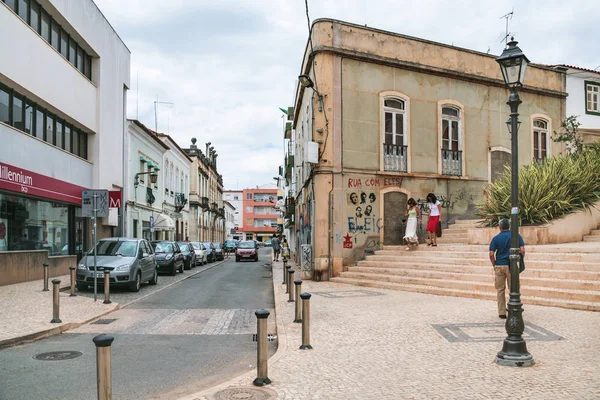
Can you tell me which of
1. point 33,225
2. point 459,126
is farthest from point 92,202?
point 459,126

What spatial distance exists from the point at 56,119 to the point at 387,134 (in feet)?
40.9

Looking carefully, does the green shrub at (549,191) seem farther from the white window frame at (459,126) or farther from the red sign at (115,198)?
the red sign at (115,198)

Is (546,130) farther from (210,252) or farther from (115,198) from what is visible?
(210,252)

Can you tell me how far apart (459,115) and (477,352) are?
14819 mm

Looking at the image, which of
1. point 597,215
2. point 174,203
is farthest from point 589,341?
point 174,203

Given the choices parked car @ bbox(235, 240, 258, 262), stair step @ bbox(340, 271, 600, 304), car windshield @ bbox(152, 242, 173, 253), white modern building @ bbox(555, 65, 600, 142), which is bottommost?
parked car @ bbox(235, 240, 258, 262)

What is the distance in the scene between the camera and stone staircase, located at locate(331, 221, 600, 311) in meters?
11.0

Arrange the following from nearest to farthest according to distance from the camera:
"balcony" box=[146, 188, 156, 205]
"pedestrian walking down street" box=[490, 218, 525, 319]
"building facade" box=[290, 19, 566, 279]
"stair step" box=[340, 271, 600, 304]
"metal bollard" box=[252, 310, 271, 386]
Result: 1. "metal bollard" box=[252, 310, 271, 386]
2. "pedestrian walking down street" box=[490, 218, 525, 319]
3. "stair step" box=[340, 271, 600, 304]
4. "building facade" box=[290, 19, 566, 279]
5. "balcony" box=[146, 188, 156, 205]

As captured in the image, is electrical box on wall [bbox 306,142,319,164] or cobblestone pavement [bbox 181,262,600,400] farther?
electrical box on wall [bbox 306,142,319,164]

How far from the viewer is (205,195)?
6084cm

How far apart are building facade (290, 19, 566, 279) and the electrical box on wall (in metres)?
0.03

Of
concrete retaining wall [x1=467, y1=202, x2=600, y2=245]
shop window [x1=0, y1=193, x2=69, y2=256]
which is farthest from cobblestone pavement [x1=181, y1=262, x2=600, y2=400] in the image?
shop window [x1=0, y1=193, x2=69, y2=256]

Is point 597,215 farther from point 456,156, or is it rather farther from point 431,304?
point 431,304

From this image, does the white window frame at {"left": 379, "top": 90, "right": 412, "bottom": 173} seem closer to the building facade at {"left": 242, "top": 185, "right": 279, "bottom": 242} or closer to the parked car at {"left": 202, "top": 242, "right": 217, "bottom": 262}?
the parked car at {"left": 202, "top": 242, "right": 217, "bottom": 262}
